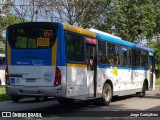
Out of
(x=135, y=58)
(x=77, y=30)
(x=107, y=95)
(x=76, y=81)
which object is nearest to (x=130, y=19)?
(x=135, y=58)

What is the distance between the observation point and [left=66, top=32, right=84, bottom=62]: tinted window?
44.0ft

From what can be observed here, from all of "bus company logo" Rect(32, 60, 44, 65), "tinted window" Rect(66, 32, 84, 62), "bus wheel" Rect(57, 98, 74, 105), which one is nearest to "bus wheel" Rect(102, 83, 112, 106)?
"bus wheel" Rect(57, 98, 74, 105)

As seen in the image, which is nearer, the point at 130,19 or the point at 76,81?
the point at 76,81

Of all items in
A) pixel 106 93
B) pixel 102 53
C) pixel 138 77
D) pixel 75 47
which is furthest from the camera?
pixel 138 77

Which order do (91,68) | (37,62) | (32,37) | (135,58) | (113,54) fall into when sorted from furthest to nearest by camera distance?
(135,58) → (113,54) → (91,68) → (32,37) → (37,62)

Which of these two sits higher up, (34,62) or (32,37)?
(32,37)

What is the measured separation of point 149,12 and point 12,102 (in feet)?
70.8

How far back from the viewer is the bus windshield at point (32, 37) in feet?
43.1

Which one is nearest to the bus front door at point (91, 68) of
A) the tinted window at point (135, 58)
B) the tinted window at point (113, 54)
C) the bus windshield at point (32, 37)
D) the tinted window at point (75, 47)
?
the tinted window at point (75, 47)

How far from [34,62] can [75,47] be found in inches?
62.7

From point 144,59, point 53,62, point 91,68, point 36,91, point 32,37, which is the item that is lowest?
point 36,91

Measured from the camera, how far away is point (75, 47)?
13844 millimetres

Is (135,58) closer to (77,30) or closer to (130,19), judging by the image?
(77,30)

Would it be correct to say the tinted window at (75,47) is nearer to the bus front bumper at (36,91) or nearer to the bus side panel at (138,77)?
the bus front bumper at (36,91)
